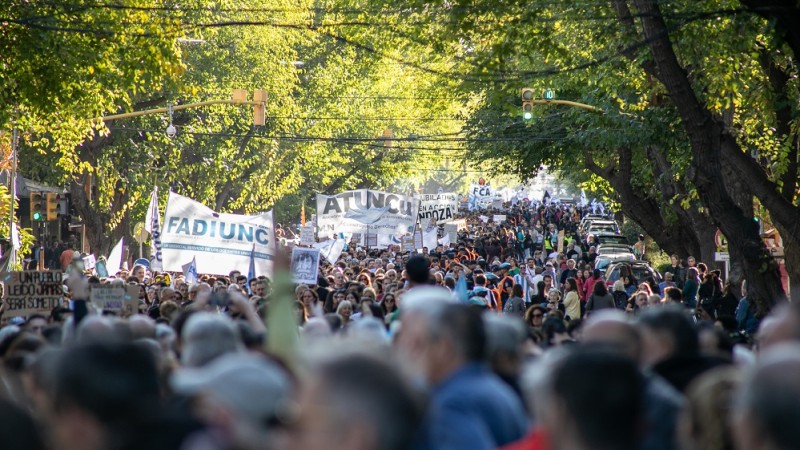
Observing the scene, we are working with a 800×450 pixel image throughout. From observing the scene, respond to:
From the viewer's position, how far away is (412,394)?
11.0 feet

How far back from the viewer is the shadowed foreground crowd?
3.29 m

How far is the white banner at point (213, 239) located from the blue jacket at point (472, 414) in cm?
1650

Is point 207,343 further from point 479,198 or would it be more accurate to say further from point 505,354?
point 479,198

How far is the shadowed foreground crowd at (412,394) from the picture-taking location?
329 centimetres

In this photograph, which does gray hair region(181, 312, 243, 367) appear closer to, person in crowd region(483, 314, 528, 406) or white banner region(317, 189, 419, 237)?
person in crowd region(483, 314, 528, 406)

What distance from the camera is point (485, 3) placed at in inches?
661

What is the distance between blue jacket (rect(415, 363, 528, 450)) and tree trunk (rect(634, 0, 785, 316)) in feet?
35.9

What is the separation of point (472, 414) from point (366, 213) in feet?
103

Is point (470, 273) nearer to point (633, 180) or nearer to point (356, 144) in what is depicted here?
point (633, 180)

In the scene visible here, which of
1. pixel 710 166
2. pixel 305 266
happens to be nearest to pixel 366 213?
pixel 305 266

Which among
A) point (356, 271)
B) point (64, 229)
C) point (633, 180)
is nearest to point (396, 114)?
point (64, 229)

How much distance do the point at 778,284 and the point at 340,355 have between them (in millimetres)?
14909

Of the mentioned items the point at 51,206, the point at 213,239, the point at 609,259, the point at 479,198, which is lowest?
the point at 609,259

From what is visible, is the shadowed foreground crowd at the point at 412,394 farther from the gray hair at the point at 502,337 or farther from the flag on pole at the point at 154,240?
the flag on pole at the point at 154,240
